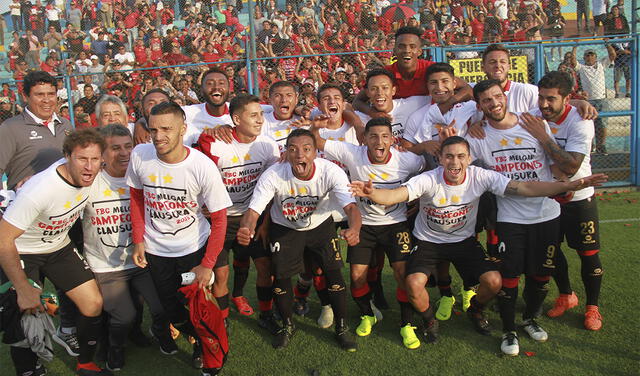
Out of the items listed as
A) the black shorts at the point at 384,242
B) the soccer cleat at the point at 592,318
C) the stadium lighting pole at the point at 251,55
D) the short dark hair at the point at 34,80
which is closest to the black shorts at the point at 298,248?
the black shorts at the point at 384,242

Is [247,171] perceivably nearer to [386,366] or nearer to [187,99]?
[386,366]

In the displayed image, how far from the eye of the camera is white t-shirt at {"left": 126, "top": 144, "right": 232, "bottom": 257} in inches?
160

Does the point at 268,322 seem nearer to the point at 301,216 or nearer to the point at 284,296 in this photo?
the point at 284,296

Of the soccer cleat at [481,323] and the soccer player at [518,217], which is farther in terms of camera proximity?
the soccer cleat at [481,323]

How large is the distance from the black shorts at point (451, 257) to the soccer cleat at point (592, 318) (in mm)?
1036

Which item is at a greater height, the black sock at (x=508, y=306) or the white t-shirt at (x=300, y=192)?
the white t-shirt at (x=300, y=192)

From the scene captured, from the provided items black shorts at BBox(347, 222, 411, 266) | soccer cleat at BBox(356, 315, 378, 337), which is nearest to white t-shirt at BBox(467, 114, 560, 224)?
black shorts at BBox(347, 222, 411, 266)

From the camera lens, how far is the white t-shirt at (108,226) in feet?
13.8

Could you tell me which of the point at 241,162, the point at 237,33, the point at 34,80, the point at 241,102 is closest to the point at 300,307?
the point at 241,162

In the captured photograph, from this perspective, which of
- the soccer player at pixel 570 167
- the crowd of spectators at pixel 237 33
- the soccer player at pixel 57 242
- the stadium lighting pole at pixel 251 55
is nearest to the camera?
the soccer player at pixel 57 242

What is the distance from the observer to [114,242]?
428cm

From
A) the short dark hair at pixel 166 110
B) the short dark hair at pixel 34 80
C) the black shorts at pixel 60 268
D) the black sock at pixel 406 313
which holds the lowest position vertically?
the black sock at pixel 406 313

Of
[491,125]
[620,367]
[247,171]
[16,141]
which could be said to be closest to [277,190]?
[247,171]

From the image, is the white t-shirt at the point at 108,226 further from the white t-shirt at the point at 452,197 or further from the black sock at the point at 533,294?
the black sock at the point at 533,294
